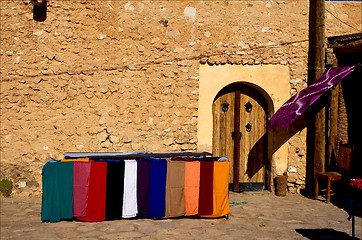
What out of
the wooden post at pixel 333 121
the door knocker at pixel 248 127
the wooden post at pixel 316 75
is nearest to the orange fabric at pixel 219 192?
the door knocker at pixel 248 127

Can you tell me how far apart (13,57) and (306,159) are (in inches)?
239

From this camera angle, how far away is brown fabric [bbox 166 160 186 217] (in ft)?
18.5

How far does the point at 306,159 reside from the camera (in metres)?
7.68

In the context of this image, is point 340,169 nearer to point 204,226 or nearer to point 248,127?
point 248,127

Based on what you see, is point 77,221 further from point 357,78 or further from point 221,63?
point 357,78

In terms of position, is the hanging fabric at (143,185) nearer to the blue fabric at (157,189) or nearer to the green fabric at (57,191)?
the blue fabric at (157,189)

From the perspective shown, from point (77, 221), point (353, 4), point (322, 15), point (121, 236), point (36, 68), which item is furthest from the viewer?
point (353, 4)

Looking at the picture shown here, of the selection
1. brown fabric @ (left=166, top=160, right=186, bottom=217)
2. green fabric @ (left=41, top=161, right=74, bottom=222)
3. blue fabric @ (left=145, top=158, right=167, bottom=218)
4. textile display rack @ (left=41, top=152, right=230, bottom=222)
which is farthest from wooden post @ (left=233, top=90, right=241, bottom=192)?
green fabric @ (left=41, top=161, right=74, bottom=222)

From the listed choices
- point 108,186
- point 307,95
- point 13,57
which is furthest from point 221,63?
point 13,57

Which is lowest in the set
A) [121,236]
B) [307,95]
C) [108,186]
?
[121,236]

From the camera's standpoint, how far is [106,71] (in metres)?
7.12

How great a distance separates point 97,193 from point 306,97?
14.0ft

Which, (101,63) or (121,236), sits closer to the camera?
(121,236)

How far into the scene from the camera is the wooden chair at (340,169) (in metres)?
6.93
